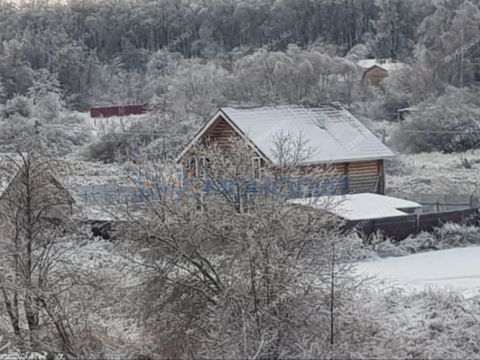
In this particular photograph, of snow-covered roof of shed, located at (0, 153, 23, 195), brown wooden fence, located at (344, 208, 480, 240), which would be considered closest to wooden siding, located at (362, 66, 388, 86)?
brown wooden fence, located at (344, 208, 480, 240)

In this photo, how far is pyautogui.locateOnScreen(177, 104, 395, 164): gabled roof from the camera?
79.0 feet

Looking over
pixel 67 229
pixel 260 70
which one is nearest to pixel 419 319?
pixel 67 229

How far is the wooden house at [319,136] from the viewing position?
2425 cm

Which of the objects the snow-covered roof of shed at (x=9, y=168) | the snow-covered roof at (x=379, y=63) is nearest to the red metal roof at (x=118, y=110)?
the snow-covered roof at (x=379, y=63)

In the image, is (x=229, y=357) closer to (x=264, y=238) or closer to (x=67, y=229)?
(x=264, y=238)

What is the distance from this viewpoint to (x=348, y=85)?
170 ft

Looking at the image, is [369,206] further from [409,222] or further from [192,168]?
[192,168]

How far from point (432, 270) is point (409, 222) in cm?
258

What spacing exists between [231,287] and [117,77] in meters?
61.1

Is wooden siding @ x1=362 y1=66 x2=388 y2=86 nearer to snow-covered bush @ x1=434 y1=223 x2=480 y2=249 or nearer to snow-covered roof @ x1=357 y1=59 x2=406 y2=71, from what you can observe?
snow-covered roof @ x1=357 y1=59 x2=406 y2=71

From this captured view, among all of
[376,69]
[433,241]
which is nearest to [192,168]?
[433,241]

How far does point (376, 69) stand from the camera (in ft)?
208

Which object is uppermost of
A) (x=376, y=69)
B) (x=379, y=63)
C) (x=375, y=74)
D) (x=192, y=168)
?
(x=379, y=63)

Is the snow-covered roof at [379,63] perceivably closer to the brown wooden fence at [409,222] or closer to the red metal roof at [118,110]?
the red metal roof at [118,110]
